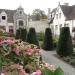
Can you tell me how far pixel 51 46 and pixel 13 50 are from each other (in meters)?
23.4

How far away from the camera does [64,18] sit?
4334 cm

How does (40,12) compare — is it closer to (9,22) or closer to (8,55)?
(9,22)

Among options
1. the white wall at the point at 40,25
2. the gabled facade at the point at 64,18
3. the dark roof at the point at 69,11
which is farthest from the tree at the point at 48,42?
the white wall at the point at 40,25

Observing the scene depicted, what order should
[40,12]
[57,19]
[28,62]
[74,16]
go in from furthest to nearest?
[40,12], [57,19], [74,16], [28,62]

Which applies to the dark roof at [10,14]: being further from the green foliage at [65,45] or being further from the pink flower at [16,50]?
A: the pink flower at [16,50]

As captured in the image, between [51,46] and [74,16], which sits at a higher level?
[74,16]

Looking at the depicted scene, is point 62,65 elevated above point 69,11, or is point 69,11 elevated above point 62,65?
point 69,11

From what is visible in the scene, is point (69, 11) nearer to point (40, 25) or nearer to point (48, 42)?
point (40, 25)

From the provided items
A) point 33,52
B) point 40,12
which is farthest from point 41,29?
point 33,52

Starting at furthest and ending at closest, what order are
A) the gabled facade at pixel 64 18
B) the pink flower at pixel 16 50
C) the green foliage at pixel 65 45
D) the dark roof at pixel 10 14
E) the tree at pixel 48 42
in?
the dark roof at pixel 10 14 → the gabled facade at pixel 64 18 → the tree at pixel 48 42 → the green foliage at pixel 65 45 → the pink flower at pixel 16 50

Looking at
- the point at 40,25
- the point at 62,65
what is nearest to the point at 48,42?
the point at 62,65

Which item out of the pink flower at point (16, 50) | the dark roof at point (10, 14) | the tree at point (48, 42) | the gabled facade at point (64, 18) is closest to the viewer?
the pink flower at point (16, 50)

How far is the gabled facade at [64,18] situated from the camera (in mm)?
40838

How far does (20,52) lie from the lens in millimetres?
3701
